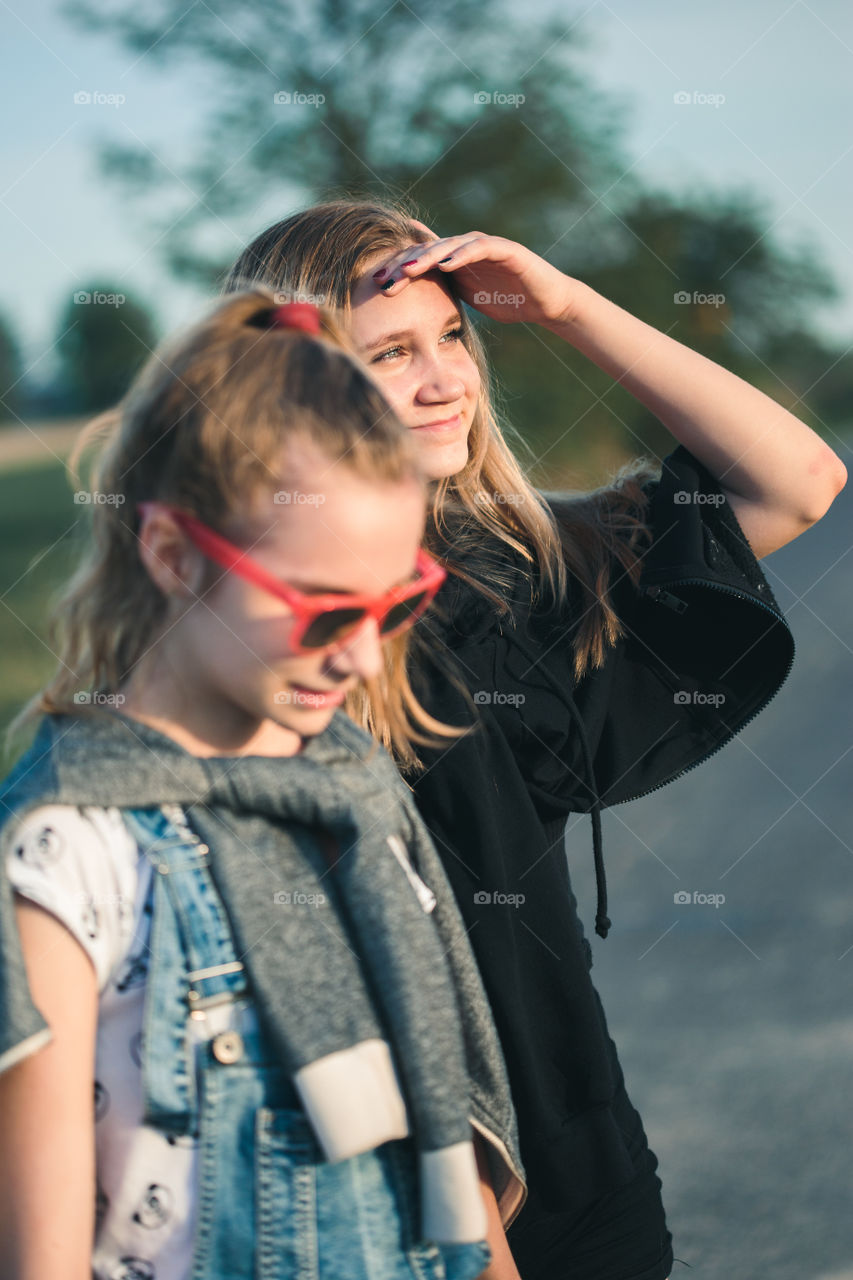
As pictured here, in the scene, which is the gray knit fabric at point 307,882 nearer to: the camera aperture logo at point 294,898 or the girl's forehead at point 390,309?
the camera aperture logo at point 294,898

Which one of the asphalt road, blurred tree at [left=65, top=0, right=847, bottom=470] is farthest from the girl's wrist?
blurred tree at [left=65, top=0, right=847, bottom=470]

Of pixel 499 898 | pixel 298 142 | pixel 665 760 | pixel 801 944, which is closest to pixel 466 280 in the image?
pixel 665 760

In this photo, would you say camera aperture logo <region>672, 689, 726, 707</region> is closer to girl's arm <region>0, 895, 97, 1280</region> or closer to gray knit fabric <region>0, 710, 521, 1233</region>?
gray knit fabric <region>0, 710, 521, 1233</region>

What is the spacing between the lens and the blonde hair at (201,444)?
1.37 meters

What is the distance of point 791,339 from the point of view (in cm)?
1709

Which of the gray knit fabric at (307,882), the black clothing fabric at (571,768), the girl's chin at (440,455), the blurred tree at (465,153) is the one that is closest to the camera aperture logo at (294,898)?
the gray knit fabric at (307,882)

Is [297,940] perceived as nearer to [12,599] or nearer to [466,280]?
[466,280]

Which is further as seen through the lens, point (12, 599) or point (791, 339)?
point (791, 339)

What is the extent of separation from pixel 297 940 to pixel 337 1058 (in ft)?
0.44

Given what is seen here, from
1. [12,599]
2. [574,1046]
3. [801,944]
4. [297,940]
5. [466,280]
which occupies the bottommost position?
[801,944]

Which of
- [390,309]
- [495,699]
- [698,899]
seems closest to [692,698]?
[495,699]

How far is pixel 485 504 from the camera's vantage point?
7.41 ft

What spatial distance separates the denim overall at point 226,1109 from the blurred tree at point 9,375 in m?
22.4

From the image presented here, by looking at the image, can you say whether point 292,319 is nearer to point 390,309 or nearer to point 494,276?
point 390,309
